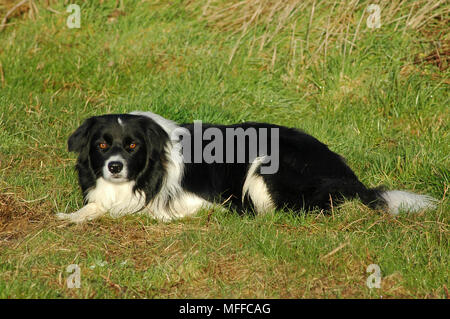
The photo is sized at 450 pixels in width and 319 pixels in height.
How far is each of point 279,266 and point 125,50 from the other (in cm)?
440

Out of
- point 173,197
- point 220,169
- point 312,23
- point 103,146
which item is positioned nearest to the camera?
point 103,146

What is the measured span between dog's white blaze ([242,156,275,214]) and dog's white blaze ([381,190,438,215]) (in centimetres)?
92

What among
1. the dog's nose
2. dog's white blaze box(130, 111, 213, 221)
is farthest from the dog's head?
dog's white blaze box(130, 111, 213, 221)

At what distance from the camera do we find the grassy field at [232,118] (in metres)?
3.91

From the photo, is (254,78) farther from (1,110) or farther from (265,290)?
(265,290)

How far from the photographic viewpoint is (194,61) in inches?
291

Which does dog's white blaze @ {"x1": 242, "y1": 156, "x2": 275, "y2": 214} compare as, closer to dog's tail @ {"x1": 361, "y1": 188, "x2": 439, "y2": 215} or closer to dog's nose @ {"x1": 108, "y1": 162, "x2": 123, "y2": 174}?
dog's tail @ {"x1": 361, "y1": 188, "x2": 439, "y2": 215}

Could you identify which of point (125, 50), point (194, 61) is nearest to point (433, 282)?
point (194, 61)

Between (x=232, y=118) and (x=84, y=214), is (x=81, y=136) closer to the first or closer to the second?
(x=84, y=214)

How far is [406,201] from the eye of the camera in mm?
4883

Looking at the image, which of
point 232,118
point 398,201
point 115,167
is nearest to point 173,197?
point 115,167

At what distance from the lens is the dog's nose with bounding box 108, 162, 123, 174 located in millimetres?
4656

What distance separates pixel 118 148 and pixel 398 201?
2.20 meters
